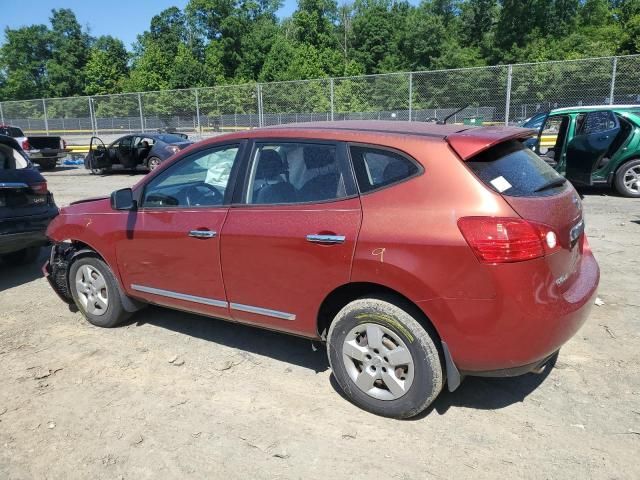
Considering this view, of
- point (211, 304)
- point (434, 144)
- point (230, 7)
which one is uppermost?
point (230, 7)

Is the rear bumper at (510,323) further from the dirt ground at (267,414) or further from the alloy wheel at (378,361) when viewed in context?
the dirt ground at (267,414)

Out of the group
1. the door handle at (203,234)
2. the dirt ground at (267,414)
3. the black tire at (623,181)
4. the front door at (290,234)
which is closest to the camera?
the dirt ground at (267,414)

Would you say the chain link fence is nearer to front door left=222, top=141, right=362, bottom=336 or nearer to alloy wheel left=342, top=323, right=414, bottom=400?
front door left=222, top=141, right=362, bottom=336

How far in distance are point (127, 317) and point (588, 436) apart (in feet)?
12.0

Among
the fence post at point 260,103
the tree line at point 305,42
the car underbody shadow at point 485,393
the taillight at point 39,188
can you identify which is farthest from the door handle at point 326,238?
the tree line at point 305,42

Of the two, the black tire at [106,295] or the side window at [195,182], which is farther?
the black tire at [106,295]

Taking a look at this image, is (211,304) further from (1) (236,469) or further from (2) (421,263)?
(2) (421,263)

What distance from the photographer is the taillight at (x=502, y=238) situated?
8.96 feet

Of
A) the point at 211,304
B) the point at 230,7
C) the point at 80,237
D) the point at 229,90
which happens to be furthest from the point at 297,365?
the point at 230,7

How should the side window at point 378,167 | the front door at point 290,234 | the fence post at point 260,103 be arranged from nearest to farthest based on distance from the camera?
the side window at point 378,167 < the front door at point 290,234 < the fence post at point 260,103

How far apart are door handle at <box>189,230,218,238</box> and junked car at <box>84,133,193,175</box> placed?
548 inches

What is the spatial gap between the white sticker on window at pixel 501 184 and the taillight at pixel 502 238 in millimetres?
209

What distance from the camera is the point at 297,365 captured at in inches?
156

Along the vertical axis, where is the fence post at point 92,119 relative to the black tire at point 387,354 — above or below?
above
